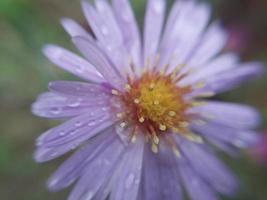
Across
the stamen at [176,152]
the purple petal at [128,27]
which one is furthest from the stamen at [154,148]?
the purple petal at [128,27]

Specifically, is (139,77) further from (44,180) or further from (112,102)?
(44,180)

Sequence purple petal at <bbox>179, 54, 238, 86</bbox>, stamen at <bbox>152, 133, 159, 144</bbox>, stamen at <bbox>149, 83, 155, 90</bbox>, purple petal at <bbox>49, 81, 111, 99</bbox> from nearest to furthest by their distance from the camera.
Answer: purple petal at <bbox>49, 81, 111, 99</bbox>
stamen at <bbox>152, 133, 159, 144</bbox>
stamen at <bbox>149, 83, 155, 90</bbox>
purple petal at <bbox>179, 54, 238, 86</bbox>

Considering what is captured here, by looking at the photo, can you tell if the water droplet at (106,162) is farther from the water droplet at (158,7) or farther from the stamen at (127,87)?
the water droplet at (158,7)

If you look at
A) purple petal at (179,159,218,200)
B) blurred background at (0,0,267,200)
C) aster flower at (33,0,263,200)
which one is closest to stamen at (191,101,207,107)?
aster flower at (33,0,263,200)

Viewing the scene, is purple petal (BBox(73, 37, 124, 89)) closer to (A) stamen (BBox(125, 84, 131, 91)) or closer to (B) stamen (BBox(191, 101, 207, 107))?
(A) stamen (BBox(125, 84, 131, 91))

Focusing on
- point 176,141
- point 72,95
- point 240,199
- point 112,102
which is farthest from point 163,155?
point 240,199
